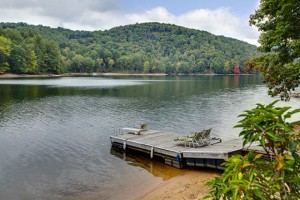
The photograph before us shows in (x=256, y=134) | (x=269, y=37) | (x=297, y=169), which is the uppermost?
(x=269, y=37)

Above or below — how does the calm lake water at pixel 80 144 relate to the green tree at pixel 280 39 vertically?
below

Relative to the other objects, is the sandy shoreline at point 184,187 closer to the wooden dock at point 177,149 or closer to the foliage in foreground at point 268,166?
the wooden dock at point 177,149

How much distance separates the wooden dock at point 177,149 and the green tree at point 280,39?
17.8ft

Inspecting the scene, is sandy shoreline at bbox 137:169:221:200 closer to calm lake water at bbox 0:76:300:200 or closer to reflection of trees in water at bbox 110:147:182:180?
reflection of trees in water at bbox 110:147:182:180

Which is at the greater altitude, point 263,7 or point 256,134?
point 263,7

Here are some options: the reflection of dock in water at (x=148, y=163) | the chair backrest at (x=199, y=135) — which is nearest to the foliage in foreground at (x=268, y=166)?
the reflection of dock in water at (x=148, y=163)

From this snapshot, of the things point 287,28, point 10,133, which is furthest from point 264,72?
point 10,133

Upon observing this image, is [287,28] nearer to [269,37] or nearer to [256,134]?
[269,37]

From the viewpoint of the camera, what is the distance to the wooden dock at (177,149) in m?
19.8

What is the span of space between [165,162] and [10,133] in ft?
60.2

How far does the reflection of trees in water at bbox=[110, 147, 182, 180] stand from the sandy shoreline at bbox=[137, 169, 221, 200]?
0.87 meters

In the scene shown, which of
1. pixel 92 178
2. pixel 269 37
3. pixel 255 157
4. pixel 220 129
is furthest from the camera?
pixel 220 129

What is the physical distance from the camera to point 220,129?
116 ft

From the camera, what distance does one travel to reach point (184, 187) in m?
17.6
